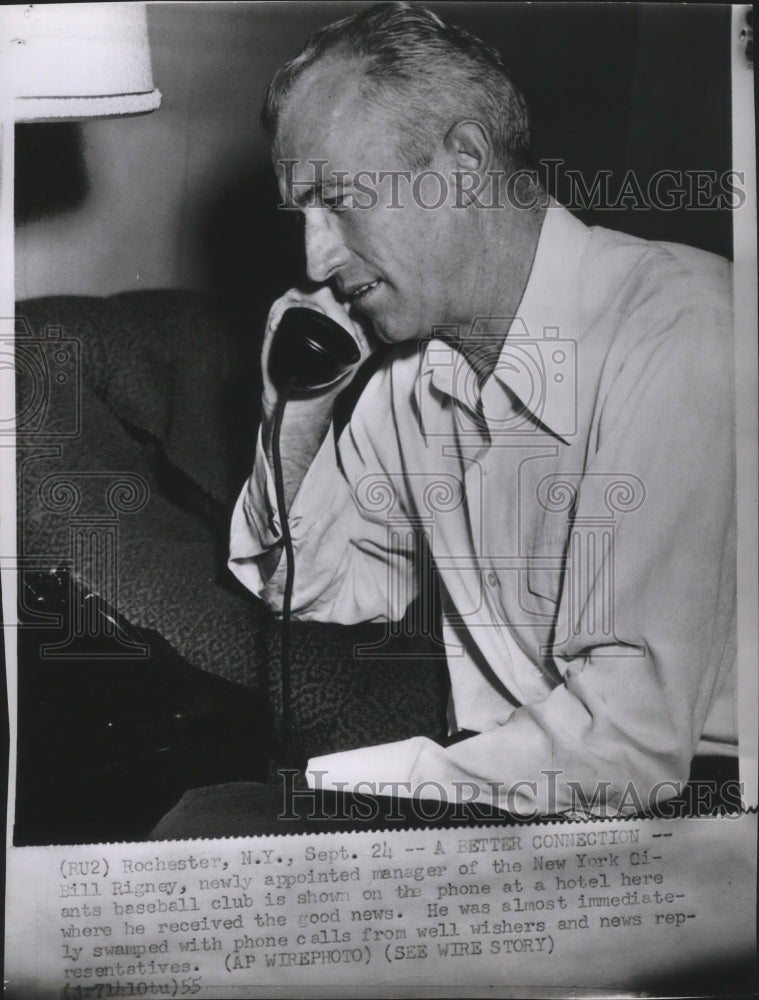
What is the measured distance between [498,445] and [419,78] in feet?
1.06

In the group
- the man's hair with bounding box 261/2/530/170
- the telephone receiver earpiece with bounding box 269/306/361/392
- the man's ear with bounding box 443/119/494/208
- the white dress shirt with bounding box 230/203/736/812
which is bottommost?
the white dress shirt with bounding box 230/203/736/812

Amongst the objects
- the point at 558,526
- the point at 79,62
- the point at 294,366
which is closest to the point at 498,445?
the point at 558,526

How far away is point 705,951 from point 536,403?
20.9 inches

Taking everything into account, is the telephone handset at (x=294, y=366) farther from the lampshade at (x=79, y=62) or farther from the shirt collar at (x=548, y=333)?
the lampshade at (x=79, y=62)

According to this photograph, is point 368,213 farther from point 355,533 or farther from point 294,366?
point 355,533

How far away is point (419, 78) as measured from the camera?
36.3 inches

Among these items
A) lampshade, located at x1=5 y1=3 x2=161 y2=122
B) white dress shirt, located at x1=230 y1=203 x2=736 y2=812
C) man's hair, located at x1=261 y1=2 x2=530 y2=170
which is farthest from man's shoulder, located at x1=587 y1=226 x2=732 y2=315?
lampshade, located at x1=5 y1=3 x2=161 y2=122

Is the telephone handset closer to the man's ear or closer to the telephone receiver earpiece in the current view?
the telephone receiver earpiece

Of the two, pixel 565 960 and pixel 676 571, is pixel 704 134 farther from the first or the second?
pixel 565 960

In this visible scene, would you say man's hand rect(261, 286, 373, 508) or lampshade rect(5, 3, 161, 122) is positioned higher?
lampshade rect(5, 3, 161, 122)

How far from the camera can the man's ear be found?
3.05ft

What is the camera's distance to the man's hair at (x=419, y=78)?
3.02ft

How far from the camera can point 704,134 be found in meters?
1.00

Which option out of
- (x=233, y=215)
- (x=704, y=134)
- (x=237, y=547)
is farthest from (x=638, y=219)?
(x=237, y=547)
